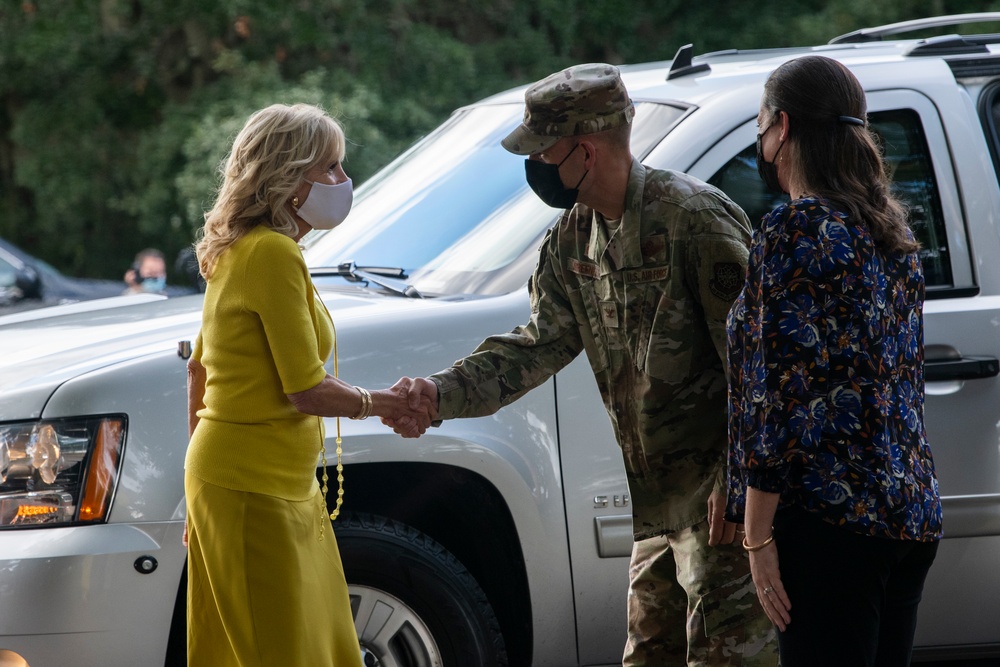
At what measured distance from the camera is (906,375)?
7.90 ft

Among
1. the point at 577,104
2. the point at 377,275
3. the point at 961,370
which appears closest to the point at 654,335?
the point at 577,104

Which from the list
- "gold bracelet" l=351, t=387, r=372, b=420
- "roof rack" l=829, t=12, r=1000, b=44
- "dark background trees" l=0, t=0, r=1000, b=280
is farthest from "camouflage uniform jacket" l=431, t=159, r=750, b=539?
"dark background trees" l=0, t=0, r=1000, b=280

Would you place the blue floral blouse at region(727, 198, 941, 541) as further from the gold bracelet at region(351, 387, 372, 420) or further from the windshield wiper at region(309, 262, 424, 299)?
the windshield wiper at region(309, 262, 424, 299)

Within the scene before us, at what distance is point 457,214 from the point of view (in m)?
3.98

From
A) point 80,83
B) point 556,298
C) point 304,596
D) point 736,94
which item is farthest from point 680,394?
point 80,83

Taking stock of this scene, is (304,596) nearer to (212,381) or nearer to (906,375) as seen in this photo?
(212,381)

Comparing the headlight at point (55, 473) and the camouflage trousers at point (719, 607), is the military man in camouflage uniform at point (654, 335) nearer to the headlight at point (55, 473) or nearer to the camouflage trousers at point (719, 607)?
the camouflage trousers at point (719, 607)

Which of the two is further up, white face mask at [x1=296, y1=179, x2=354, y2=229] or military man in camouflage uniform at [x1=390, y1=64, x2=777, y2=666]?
white face mask at [x1=296, y1=179, x2=354, y2=229]

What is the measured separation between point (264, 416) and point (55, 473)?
2.27 ft

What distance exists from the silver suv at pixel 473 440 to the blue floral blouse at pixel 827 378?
115 centimetres

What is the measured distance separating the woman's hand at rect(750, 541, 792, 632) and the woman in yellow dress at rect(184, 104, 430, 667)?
3.31 ft

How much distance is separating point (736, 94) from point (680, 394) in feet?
4.12

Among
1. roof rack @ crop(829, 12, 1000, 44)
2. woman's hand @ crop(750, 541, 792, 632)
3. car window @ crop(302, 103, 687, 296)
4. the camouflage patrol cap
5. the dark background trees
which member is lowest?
woman's hand @ crop(750, 541, 792, 632)

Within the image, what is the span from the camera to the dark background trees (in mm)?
14164
